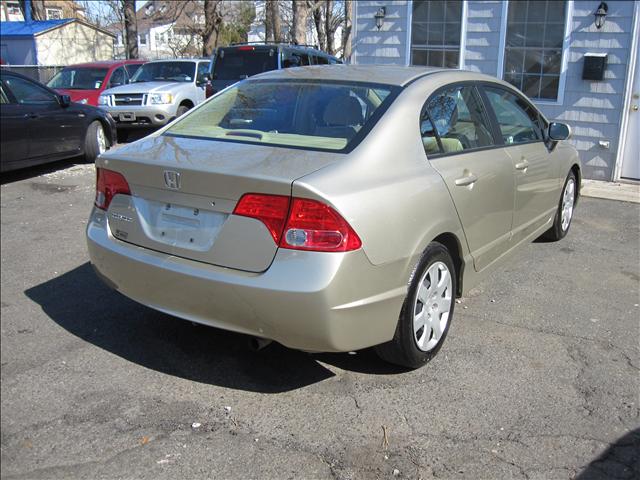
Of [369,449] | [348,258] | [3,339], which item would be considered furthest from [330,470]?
[3,339]

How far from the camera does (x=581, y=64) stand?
373 inches

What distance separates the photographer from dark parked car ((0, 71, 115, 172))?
26.6 ft

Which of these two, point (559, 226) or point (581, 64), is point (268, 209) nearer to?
point (559, 226)

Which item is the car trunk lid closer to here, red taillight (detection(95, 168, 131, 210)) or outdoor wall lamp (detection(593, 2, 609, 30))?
red taillight (detection(95, 168, 131, 210))

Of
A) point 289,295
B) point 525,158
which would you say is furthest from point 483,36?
point 289,295

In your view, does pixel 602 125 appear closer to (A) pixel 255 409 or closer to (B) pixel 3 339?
(A) pixel 255 409

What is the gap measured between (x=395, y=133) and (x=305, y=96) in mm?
778

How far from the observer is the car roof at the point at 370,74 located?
399cm

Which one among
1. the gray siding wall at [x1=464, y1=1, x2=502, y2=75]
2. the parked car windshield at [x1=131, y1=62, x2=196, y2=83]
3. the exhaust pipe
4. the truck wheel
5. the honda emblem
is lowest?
the exhaust pipe

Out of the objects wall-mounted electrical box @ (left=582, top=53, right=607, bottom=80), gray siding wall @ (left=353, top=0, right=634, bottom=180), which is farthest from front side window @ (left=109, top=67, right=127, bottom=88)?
wall-mounted electrical box @ (left=582, top=53, right=607, bottom=80)

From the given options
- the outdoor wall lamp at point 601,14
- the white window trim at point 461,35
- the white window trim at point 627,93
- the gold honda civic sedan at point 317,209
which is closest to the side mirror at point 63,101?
the white window trim at point 461,35

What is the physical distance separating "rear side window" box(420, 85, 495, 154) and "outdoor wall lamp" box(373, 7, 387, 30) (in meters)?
6.97

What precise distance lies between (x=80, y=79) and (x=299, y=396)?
1302cm

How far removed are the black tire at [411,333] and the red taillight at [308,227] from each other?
22.5 inches
